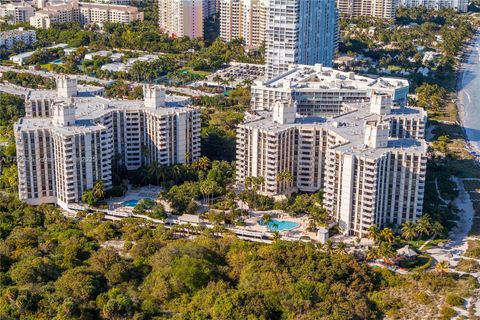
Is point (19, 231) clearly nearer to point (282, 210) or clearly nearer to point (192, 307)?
point (192, 307)

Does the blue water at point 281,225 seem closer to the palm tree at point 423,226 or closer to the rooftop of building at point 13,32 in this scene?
the palm tree at point 423,226

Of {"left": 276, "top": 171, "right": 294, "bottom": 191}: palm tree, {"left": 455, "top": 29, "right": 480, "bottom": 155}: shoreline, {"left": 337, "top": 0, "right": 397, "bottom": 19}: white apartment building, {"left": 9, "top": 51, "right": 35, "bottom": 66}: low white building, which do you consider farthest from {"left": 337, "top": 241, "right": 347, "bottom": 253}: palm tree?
{"left": 337, "top": 0, "right": 397, "bottom": 19}: white apartment building

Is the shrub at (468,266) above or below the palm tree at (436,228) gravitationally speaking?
below

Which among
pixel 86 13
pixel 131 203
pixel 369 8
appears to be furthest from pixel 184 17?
pixel 131 203

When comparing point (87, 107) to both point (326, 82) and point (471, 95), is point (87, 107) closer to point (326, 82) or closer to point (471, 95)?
point (326, 82)

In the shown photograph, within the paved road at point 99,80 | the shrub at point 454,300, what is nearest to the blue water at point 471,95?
the paved road at point 99,80

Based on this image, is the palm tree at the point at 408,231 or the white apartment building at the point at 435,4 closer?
the palm tree at the point at 408,231
